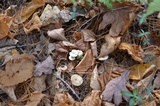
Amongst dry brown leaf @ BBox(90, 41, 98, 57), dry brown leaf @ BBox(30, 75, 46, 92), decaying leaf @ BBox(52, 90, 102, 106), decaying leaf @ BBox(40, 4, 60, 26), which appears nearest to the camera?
decaying leaf @ BBox(52, 90, 102, 106)

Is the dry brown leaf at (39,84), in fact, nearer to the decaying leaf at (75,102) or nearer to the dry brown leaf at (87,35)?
the decaying leaf at (75,102)

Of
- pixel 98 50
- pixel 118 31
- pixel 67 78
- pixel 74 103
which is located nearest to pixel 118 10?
pixel 118 31

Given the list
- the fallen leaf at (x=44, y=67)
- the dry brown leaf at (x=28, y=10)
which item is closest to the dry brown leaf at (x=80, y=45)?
Result: the fallen leaf at (x=44, y=67)

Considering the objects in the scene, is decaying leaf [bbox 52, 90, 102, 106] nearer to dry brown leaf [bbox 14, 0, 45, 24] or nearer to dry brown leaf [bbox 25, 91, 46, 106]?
dry brown leaf [bbox 25, 91, 46, 106]

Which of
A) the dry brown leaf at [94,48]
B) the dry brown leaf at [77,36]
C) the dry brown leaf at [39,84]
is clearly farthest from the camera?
the dry brown leaf at [77,36]

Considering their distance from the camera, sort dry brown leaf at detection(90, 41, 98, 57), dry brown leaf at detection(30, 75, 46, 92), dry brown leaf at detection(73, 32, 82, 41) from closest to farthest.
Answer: dry brown leaf at detection(30, 75, 46, 92) → dry brown leaf at detection(90, 41, 98, 57) → dry brown leaf at detection(73, 32, 82, 41)

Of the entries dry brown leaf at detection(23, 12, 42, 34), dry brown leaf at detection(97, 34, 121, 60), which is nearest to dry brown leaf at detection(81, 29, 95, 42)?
dry brown leaf at detection(97, 34, 121, 60)

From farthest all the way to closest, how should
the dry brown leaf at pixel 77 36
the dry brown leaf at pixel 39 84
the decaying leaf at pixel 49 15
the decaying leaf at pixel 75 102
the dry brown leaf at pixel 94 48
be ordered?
1. the decaying leaf at pixel 49 15
2. the dry brown leaf at pixel 77 36
3. the dry brown leaf at pixel 94 48
4. the dry brown leaf at pixel 39 84
5. the decaying leaf at pixel 75 102

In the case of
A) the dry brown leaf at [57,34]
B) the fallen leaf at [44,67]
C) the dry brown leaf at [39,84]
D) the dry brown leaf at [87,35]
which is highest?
the dry brown leaf at [57,34]
